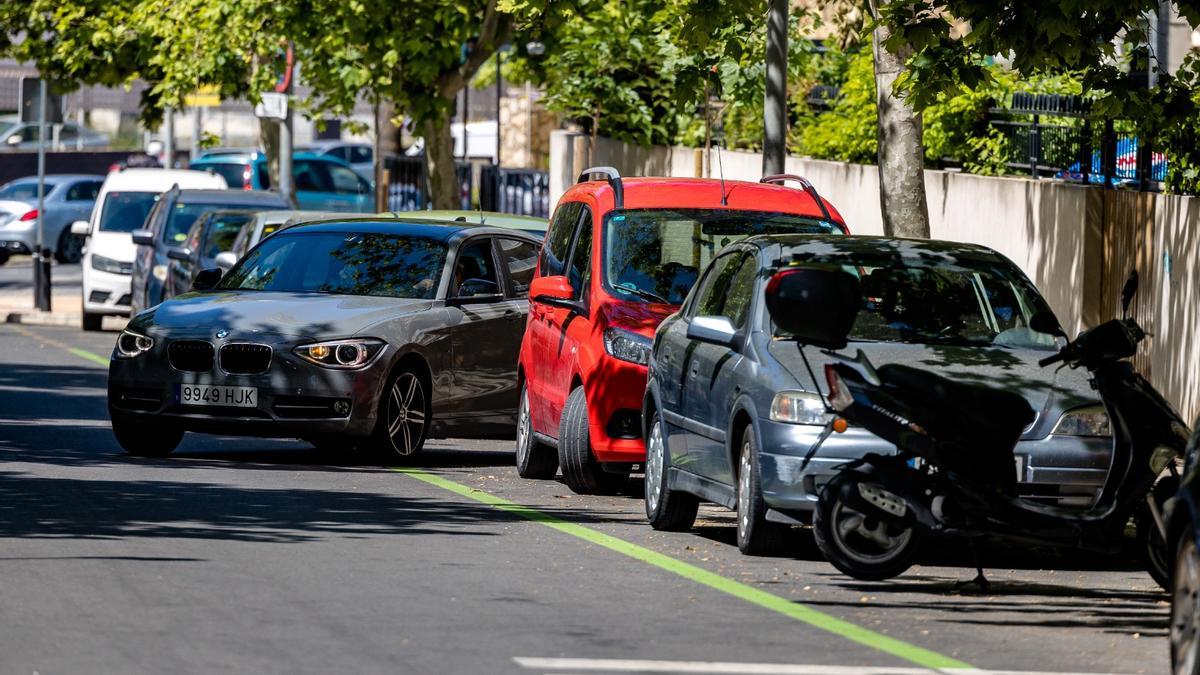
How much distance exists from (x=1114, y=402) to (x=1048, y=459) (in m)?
0.55

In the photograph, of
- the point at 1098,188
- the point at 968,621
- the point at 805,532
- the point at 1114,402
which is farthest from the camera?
the point at 1098,188

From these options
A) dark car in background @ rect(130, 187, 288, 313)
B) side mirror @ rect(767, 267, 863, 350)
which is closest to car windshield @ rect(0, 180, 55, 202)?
dark car in background @ rect(130, 187, 288, 313)

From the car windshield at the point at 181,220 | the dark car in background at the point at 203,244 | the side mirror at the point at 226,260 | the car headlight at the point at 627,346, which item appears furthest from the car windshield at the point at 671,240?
the car windshield at the point at 181,220

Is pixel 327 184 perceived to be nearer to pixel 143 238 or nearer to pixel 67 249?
pixel 67 249

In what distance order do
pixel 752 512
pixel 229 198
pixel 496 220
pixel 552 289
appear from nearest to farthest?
1. pixel 752 512
2. pixel 552 289
3. pixel 496 220
4. pixel 229 198

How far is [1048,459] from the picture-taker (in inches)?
412

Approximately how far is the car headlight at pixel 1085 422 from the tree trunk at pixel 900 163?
7144 mm

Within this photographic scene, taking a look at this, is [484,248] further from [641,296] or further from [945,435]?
[945,435]

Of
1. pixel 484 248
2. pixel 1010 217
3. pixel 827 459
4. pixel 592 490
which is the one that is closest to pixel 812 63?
pixel 1010 217

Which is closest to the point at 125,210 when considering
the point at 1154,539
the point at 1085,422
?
the point at 1085,422

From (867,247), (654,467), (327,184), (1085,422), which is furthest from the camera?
(327,184)

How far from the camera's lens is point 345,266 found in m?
16.7

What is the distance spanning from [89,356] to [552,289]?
13608mm

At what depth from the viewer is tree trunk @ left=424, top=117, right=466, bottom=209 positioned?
3228 centimetres
